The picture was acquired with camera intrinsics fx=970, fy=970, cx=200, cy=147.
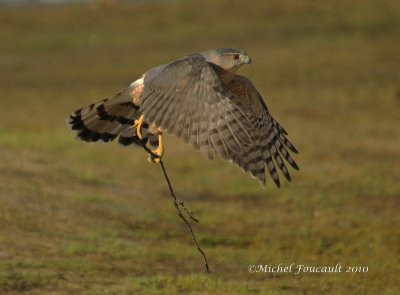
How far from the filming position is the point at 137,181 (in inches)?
531

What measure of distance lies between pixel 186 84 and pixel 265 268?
7.81ft

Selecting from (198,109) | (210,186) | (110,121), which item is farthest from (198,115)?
(210,186)

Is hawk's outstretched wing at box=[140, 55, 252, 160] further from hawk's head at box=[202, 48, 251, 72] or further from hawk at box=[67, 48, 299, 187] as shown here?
hawk's head at box=[202, 48, 251, 72]

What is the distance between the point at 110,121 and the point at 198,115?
1.35 meters

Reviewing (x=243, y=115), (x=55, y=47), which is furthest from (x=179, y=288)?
(x=55, y=47)

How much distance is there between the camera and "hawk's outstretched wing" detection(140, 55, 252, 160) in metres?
7.24

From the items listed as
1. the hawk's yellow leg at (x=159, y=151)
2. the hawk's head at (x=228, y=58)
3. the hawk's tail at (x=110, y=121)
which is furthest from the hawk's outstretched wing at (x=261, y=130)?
the hawk's tail at (x=110, y=121)

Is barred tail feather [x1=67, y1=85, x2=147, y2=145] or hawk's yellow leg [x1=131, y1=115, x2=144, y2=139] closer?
hawk's yellow leg [x1=131, y1=115, x2=144, y2=139]

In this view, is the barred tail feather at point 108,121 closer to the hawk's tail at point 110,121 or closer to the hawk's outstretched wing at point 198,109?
the hawk's tail at point 110,121

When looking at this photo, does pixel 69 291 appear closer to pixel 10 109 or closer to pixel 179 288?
pixel 179 288

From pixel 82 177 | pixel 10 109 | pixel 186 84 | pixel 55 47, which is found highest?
pixel 55 47

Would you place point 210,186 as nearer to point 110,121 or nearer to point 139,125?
point 110,121

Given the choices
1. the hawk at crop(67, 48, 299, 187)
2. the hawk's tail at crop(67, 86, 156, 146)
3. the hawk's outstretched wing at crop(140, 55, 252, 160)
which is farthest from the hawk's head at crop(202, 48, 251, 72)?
the hawk's tail at crop(67, 86, 156, 146)

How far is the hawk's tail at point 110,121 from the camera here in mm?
8352
